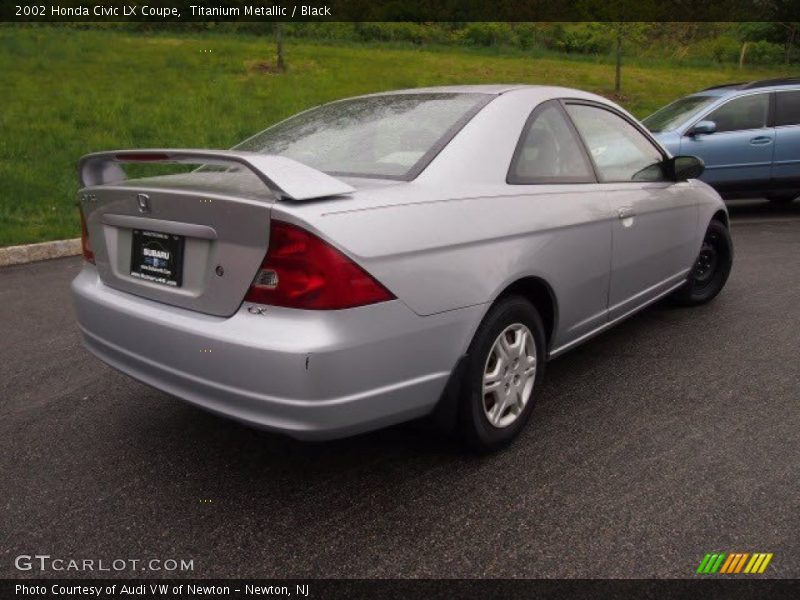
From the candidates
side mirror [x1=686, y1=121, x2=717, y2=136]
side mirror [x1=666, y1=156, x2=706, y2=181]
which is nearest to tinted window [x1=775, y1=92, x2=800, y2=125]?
side mirror [x1=686, y1=121, x2=717, y2=136]

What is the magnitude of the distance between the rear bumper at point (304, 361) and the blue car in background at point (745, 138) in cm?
679

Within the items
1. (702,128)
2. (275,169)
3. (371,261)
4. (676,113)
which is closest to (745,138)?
Answer: (702,128)

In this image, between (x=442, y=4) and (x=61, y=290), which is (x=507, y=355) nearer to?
(x=61, y=290)

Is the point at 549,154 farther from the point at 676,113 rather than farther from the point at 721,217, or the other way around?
the point at 676,113

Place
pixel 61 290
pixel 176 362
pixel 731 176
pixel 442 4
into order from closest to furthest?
pixel 176 362, pixel 61 290, pixel 731 176, pixel 442 4

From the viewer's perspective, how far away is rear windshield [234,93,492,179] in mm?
2779

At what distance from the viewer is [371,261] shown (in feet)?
7.22

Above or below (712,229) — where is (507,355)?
below

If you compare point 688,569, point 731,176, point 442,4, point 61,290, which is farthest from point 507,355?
point 442,4

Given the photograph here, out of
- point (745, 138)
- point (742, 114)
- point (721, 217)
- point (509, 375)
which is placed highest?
point (742, 114)

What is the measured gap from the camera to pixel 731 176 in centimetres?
834

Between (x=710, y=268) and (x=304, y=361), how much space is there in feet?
12.5

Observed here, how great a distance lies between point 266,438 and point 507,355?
110 centimetres

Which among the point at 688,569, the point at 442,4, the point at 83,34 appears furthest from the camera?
the point at 442,4
